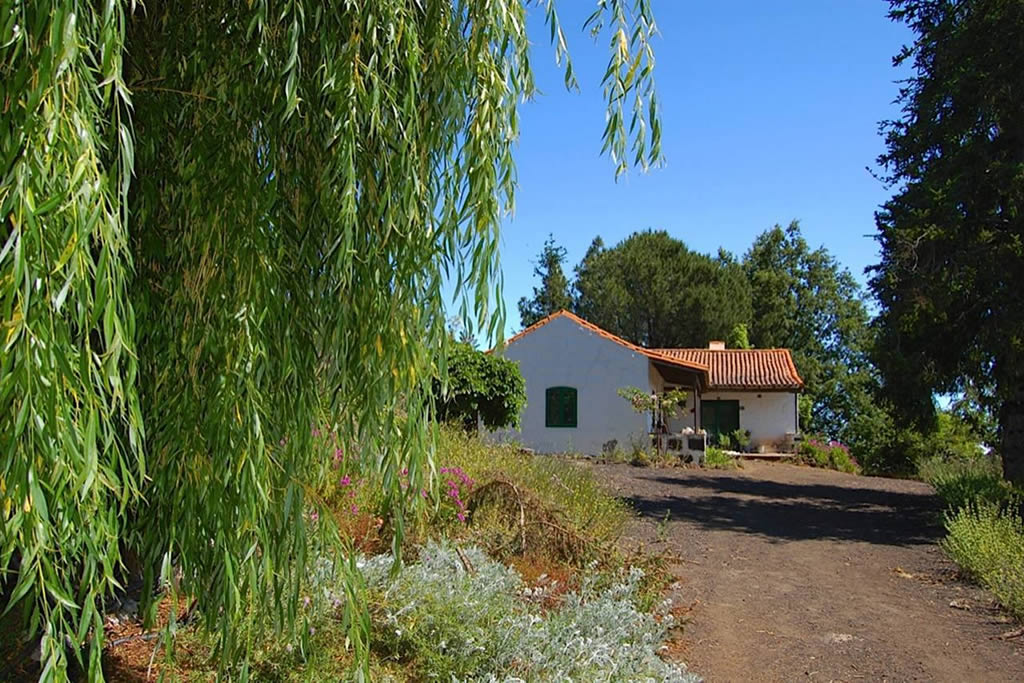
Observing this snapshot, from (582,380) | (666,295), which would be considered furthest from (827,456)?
(666,295)

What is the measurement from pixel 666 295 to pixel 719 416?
12.3 metres

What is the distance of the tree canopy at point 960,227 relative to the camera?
12.5 metres

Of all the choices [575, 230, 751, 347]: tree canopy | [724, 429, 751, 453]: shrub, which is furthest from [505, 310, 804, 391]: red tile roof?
[575, 230, 751, 347]: tree canopy

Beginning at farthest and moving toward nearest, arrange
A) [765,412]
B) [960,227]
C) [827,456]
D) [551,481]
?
[765,412], [827,456], [960,227], [551,481]

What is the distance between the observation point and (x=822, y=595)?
8.41 metres

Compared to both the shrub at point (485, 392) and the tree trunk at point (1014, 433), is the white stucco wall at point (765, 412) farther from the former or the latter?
the tree trunk at point (1014, 433)

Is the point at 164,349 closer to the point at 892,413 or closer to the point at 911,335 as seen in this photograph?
the point at 911,335

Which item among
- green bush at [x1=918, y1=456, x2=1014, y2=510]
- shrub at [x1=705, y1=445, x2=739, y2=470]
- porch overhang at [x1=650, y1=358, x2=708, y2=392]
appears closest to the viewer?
green bush at [x1=918, y1=456, x2=1014, y2=510]

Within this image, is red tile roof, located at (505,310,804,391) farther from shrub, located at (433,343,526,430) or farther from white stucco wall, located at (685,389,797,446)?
shrub, located at (433,343,526,430)

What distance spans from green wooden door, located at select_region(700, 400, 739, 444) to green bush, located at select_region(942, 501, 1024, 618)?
22.6 meters

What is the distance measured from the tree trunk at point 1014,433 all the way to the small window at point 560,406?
14733 mm

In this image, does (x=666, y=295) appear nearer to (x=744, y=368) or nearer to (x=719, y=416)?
(x=744, y=368)

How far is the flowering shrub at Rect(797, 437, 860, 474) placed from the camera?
Result: 27141 mm

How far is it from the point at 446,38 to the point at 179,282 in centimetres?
140
